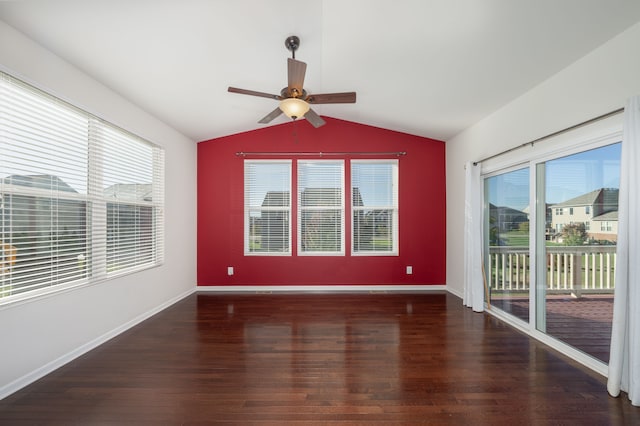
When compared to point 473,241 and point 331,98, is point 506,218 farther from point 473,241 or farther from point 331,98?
point 331,98

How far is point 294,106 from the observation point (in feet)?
8.16

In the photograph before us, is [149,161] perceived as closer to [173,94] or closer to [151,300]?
[173,94]

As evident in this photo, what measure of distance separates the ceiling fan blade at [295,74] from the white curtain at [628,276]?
2265 millimetres

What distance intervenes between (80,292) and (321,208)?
3.32 m

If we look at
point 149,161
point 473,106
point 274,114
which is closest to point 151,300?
point 149,161

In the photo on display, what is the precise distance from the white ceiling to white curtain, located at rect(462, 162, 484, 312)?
0.98 metres

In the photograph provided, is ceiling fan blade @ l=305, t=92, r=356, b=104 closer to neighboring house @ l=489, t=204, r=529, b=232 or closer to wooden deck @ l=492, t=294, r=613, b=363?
neighboring house @ l=489, t=204, r=529, b=232

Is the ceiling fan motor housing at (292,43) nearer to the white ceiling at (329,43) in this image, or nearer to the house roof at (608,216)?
the white ceiling at (329,43)

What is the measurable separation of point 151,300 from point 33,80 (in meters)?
2.61

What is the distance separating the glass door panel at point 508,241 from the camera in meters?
3.26

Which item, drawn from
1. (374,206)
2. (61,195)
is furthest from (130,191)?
(374,206)

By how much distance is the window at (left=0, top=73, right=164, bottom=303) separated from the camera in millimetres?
2100

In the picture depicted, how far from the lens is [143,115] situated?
11.7 ft

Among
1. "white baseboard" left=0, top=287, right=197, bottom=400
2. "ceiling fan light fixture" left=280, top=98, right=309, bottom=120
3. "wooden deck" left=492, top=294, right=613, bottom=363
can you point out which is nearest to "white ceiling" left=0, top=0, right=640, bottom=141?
"ceiling fan light fixture" left=280, top=98, right=309, bottom=120
